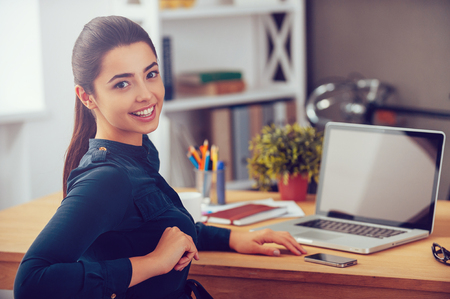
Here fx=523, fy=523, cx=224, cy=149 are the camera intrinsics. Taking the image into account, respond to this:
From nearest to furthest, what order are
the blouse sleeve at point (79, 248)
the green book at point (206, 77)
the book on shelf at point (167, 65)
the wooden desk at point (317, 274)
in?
the blouse sleeve at point (79, 248) → the wooden desk at point (317, 274) → the book on shelf at point (167, 65) → the green book at point (206, 77)

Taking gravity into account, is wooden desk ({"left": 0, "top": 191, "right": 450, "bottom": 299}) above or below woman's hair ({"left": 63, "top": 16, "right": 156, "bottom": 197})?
below

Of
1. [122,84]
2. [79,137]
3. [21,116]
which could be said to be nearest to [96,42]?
[122,84]

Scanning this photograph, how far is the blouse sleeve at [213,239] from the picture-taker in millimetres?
1275

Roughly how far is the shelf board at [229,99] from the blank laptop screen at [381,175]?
54.5 inches

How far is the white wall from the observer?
2.58 m

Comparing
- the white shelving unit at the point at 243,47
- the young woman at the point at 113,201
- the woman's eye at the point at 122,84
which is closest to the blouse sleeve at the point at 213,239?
the young woman at the point at 113,201

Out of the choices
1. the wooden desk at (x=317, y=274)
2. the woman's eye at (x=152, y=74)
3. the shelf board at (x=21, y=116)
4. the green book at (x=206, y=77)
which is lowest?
the wooden desk at (x=317, y=274)

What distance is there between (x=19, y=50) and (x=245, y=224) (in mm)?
1697

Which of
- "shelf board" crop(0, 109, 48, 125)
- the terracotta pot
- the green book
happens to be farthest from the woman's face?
the green book

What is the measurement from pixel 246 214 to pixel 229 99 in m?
1.53

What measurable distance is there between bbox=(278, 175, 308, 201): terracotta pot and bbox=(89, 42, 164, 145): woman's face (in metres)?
0.73

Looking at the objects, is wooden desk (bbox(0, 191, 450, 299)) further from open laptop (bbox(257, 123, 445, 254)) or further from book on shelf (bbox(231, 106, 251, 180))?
book on shelf (bbox(231, 106, 251, 180))

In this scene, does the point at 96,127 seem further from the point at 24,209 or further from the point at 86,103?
the point at 24,209

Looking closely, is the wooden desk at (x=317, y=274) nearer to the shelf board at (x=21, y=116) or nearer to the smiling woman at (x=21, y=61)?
the shelf board at (x=21, y=116)
